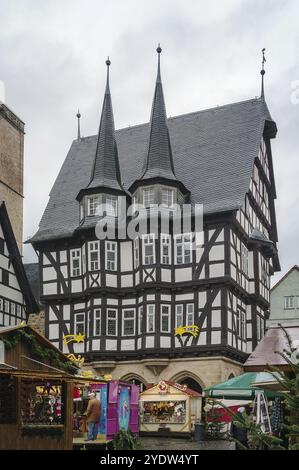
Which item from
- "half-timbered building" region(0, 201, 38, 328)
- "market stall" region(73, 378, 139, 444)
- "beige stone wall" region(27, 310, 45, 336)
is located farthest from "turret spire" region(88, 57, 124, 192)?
"market stall" region(73, 378, 139, 444)

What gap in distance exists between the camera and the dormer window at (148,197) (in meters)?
37.8

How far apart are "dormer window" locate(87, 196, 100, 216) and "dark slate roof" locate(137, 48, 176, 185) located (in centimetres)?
256

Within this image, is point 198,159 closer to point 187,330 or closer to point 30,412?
point 187,330

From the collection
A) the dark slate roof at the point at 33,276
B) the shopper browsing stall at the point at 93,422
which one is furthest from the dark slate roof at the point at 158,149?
the shopper browsing stall at the point at 93,422

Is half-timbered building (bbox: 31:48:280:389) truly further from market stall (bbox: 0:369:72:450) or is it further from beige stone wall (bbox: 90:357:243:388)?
market stall (bbox: 0:369:72:450)

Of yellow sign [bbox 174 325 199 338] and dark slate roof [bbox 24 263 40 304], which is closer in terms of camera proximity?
yellow sign [bbox 174 325 199 338]

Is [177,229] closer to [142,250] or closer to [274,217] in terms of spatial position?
[142,250]

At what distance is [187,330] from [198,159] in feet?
30.6

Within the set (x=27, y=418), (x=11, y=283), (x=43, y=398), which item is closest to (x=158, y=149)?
(x=11, y=283)

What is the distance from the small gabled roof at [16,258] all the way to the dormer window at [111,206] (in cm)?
532

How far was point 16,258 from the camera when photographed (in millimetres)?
35469

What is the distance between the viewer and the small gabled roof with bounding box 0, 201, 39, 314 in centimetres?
3506

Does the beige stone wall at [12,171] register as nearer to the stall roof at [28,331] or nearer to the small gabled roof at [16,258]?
the small gabled roof at [16,258]

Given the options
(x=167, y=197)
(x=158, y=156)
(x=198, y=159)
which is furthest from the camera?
(x=198, y=159)
